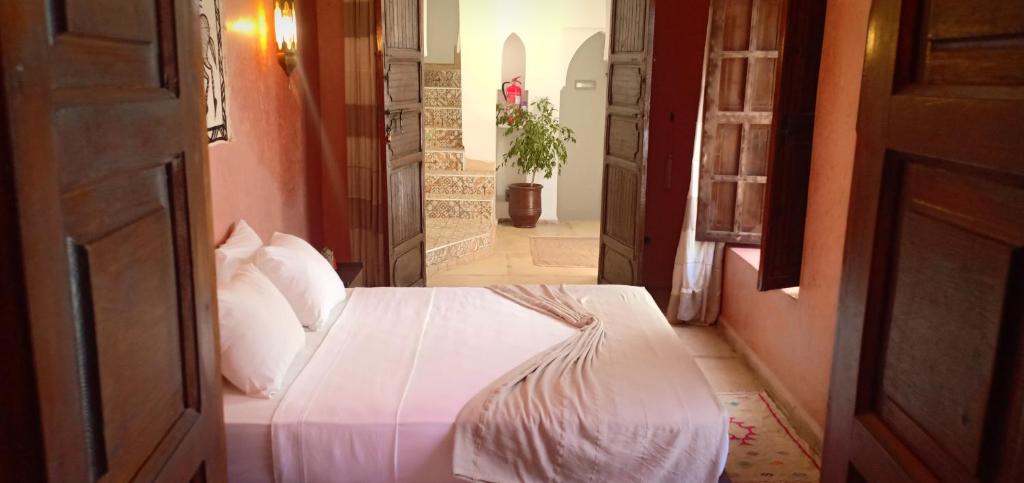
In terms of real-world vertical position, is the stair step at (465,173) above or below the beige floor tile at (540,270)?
above

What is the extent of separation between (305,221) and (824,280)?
295 cm

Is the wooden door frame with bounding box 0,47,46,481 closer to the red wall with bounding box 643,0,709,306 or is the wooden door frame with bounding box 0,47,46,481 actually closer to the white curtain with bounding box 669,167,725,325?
the white curtain with bounding box 669,167,725,325

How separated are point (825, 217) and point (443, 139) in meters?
4.69

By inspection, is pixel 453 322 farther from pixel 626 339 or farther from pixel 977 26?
pixel 977 26

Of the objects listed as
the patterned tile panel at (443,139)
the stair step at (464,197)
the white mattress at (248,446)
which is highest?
the patterned tile panel at (443,139)

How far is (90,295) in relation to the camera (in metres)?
0.89

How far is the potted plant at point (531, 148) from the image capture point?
7.54 meters

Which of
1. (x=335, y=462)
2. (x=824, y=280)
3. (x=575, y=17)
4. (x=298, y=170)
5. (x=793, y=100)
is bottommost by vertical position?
(x=335, y=462)

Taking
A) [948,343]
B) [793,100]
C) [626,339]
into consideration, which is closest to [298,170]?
[626,339]

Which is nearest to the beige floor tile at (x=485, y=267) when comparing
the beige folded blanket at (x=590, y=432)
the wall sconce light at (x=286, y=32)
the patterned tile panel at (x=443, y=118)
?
the patterned tile panel at (x=443, y=118)

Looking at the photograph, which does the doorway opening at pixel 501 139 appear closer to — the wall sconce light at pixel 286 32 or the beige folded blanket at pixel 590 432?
the wall sconce light at pixel 286 32

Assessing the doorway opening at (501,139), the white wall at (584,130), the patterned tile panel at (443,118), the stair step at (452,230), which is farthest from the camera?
the white wall at (584,130)

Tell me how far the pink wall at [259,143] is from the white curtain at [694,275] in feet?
7.64

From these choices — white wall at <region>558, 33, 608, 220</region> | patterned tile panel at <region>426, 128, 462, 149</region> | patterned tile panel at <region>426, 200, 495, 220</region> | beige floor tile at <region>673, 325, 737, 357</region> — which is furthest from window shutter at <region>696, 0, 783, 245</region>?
white wall at <region>558, 33, 608, 220</region>
